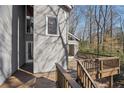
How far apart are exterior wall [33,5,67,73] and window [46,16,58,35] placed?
13 centimetres

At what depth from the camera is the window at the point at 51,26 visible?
6.39 m

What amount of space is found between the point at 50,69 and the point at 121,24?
3.80 meters

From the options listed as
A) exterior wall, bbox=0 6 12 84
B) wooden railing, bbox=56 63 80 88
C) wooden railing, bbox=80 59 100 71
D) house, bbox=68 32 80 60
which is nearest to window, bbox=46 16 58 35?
exterior wall, bbox=0 6 12 84

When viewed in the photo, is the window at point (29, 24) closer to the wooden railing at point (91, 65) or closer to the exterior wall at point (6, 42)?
the exterior wall at point (6, 42)

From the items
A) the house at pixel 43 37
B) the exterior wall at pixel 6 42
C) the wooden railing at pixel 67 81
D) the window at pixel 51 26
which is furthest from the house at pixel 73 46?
the wooden railing at pixel 67 81

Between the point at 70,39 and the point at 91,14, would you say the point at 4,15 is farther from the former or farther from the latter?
the point at 70,39

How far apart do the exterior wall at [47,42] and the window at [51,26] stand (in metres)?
0.13

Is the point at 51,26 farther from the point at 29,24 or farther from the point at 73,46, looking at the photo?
the point at 73,46

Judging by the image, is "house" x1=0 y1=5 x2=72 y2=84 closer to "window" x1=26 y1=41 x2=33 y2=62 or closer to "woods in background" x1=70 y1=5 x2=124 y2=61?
→ "window" x1=26 y1=41 x2=33 y2=62

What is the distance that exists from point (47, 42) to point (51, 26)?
630 millimetres

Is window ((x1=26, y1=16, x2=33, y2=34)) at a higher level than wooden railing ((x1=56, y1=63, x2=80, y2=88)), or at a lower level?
higher

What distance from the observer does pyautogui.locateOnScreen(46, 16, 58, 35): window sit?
6.39m

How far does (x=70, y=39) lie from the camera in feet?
38.4
